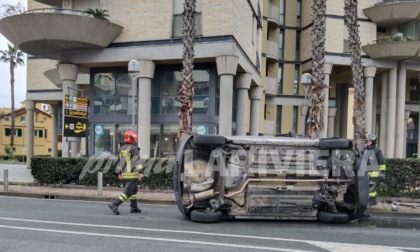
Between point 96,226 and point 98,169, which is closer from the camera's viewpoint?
point 96,226

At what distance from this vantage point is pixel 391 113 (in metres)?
26.5

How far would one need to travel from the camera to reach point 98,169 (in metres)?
13.9

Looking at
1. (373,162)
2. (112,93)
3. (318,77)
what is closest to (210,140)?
(373,162)

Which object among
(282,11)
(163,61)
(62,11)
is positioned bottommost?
(163,61)

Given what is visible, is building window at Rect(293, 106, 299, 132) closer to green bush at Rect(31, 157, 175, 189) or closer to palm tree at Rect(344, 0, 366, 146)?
palm tree at Rect(344, 0, 366, 146)

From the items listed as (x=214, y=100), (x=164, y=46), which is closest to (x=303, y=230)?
(x=214, y=100)

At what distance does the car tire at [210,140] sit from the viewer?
7.81 meters

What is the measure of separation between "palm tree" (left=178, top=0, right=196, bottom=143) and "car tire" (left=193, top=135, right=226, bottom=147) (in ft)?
20.4

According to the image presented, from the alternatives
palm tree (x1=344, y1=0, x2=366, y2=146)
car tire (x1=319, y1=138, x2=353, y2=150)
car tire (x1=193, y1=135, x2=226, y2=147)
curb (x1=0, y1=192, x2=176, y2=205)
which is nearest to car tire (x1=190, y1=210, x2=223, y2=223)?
car tire (x1=193, y1=135, x2=226, y2=147)

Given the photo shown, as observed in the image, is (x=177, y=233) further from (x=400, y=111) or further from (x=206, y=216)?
(x=400, y=111)

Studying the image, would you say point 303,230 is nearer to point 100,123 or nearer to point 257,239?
point 257,239

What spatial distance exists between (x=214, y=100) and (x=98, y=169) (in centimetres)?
687

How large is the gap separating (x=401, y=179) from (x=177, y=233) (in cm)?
775

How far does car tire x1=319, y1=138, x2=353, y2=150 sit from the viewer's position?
25.7 ft
